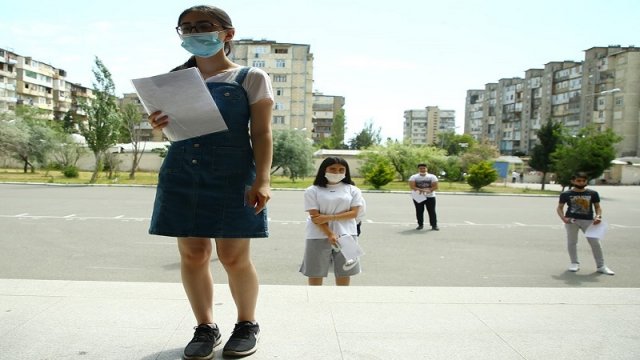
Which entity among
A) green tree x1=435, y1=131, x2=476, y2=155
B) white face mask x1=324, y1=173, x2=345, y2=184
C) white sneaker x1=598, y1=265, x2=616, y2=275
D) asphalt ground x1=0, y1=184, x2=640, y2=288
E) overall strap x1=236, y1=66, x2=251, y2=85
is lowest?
asphalt ground x1=0, y1=184, x2=640, y2=288

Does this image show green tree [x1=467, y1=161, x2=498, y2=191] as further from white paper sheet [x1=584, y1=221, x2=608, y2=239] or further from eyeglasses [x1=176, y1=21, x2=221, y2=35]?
eyeglasses [x1=176, y1=21, x2=221, y2=35]

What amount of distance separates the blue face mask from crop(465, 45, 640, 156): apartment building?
59.1 m

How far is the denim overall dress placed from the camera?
2.59 m

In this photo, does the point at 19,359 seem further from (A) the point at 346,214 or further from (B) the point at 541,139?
(B) the point at 541,139

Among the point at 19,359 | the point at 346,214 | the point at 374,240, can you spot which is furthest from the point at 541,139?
the point at 19,359

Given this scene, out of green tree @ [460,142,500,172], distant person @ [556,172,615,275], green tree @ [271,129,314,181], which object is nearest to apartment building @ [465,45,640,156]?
green tree @ [460,142,500,172]

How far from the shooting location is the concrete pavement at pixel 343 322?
9.03 ft

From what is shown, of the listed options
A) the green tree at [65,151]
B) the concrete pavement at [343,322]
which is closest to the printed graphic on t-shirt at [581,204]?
the concrete pavement at [343,322]

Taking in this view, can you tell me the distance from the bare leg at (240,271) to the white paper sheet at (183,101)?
60 centimetres

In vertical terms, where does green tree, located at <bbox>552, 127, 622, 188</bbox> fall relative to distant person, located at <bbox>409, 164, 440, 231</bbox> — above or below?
above

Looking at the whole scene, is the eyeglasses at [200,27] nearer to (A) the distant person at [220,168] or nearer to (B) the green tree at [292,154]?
(A) the distant person at [220,168]

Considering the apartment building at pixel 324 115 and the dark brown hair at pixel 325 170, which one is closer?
the dark brown hair at pixel 325 170

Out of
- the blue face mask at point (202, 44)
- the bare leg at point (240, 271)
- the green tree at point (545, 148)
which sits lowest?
the bare leg at point (240, 271)

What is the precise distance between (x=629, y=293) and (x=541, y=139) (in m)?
45.5
